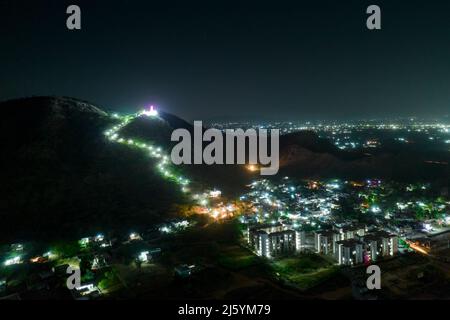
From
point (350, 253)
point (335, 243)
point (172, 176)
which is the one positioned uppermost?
point (172, 176)

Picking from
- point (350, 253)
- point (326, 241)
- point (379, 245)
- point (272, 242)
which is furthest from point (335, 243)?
point (272, 242)

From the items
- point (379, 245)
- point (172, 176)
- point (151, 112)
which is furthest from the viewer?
point (151, 112)

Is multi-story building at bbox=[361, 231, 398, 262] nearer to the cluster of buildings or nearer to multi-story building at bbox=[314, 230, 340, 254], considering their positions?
the cluster of buildings

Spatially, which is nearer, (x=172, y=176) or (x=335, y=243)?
(x=335, y=243)

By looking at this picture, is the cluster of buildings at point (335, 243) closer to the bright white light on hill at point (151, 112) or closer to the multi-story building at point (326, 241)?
the multi-story building at point (326, 241)

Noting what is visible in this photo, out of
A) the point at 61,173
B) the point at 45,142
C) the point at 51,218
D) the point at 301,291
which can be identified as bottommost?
the point at 301,291

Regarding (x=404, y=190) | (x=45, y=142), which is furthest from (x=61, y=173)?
(x=404, y=190)

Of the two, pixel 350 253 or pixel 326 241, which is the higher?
pixel 326 241

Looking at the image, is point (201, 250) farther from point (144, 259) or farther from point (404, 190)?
point (404, 190)

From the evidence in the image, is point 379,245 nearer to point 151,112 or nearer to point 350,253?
point 350,253
